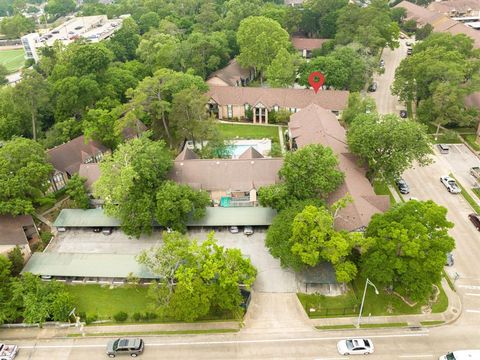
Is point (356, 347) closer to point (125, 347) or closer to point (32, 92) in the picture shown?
point (125, 347)

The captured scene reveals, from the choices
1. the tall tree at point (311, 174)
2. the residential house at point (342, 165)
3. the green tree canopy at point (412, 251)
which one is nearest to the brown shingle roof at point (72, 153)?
the residential house at point (342, 165)

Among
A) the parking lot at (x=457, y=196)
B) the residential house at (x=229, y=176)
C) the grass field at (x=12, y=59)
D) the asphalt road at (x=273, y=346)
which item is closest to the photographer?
the asphalt road at (x=273, y=346)

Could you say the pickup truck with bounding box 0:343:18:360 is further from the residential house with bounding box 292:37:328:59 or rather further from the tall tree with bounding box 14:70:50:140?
the residential house with bounding box 292:37:328:59

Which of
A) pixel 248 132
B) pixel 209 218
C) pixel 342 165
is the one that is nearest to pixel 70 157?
pixel 209 218

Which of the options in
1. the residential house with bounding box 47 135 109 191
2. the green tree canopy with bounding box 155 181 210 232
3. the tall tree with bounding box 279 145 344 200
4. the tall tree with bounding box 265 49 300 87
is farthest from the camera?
the tall tree with bounding box 265 49 300 87

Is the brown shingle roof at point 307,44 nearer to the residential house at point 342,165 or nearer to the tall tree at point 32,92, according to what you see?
the residential house at point 342,165

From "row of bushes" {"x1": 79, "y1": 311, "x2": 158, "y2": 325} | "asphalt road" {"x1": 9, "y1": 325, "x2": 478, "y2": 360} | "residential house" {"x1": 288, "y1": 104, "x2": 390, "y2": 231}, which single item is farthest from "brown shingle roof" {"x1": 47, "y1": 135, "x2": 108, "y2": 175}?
"residential house" {"x1": 288, "y1": 104, "x2": 390, "y2": 231}

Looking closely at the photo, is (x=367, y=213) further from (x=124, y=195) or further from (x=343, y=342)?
(x=124, y=195)
